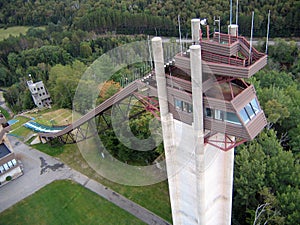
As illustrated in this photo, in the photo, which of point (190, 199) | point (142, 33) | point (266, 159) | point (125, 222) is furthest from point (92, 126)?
point (142, 33)

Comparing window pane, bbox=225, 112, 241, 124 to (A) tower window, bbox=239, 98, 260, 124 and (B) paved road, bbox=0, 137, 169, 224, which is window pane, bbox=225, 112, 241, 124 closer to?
(A) tower window, bbox=239, 98, 260, 124

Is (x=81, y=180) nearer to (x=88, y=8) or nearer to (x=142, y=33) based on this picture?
(x=142, y=33)

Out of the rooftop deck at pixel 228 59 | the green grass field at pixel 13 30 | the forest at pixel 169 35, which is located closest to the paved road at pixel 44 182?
the forest at pixel 169 35

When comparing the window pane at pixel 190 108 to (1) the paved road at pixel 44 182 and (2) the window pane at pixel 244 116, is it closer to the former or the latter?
(2) the window pane at pixel 244 116

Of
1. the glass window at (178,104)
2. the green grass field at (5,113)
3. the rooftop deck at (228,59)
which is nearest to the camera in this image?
the rooftop deck at (228,59)

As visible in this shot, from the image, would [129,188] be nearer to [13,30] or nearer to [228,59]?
[228,59]

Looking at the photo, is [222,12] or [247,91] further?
[222,12]

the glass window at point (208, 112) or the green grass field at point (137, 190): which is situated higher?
the glass window at point (208, 112)
